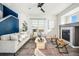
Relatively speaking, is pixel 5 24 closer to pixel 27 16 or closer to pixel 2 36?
pixel 2 36

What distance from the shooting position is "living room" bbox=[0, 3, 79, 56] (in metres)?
4.34

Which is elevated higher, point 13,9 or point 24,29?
point 13,9

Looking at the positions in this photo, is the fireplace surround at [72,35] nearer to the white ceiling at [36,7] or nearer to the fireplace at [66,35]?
the fireplace at [66,35]

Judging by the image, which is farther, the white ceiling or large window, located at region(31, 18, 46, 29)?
large window, located at region(31, 18, 46, 29)

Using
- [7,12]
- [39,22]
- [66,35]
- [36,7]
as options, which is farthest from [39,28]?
[7,12]

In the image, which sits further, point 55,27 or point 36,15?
point 55,27

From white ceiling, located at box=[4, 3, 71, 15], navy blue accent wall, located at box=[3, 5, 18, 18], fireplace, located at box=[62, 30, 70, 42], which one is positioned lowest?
fireplace, located at box=[62, 30, 70, 42]

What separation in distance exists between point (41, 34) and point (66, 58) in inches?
187

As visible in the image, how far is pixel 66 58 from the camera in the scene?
1606 mm

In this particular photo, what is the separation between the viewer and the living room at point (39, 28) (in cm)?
A: 434

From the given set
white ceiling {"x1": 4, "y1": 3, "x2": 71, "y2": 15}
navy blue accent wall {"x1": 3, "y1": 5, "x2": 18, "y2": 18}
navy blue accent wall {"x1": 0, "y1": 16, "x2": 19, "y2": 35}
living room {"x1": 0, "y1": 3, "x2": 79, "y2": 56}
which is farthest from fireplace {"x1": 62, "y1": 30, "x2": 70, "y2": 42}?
navy blue accent wall {"x1": 3, "y1": 5, "x2": 18, "y2": 18}

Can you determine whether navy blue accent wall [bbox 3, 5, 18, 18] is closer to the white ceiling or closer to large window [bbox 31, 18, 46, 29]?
the white ceiling

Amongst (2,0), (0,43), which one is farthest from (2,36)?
(2,0)

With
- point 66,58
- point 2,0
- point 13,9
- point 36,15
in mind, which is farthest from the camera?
point 36,15
